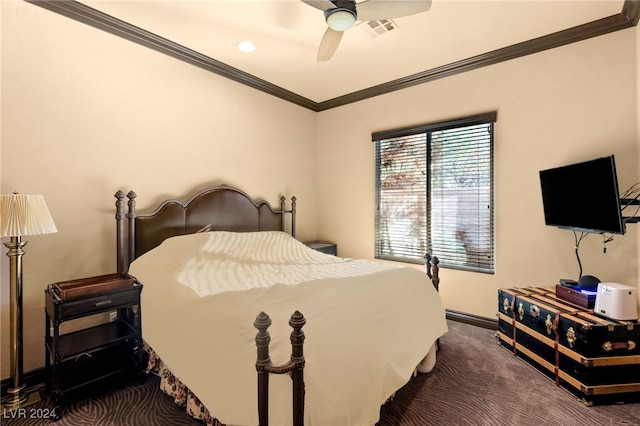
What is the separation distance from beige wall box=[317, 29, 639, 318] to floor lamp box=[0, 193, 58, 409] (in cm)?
349

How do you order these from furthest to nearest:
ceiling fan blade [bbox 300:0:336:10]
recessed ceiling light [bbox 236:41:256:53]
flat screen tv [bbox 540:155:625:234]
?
recessed ceiling light [bbox 236:41:256:53]
flat screen tv [bbox 540:155:625:234]
ceiling fan blade [bbox 300:0:336:10]

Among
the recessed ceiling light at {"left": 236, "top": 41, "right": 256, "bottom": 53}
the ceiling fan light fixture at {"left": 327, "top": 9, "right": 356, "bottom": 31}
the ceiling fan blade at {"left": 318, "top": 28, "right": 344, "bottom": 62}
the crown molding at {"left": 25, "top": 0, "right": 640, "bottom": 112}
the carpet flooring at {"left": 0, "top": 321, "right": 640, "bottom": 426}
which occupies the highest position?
the recessed ceiling light at {"left": 236, "top": 41, "right": 256, "bottom": 53}

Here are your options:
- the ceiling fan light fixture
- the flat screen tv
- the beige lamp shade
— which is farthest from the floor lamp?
the flat screen tv

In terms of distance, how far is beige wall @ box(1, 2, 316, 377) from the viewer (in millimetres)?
2184

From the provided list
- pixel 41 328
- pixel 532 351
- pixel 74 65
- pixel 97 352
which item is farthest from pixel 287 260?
pixel 74 65

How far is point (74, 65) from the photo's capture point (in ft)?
7.91

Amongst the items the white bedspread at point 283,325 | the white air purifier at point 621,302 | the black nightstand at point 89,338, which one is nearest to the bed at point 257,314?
the white bedspread at point 283,325

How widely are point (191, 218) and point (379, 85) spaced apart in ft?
9.09

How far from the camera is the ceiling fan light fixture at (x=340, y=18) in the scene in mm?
2029

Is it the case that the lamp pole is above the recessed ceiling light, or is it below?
below

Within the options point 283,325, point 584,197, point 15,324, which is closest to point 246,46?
point 283,325

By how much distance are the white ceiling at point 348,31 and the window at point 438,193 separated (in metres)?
0.75

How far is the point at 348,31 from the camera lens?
108 inches

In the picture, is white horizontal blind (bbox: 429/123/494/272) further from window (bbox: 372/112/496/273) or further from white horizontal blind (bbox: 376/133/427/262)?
white horizontal blind (bbox: 376/133/427/262)
